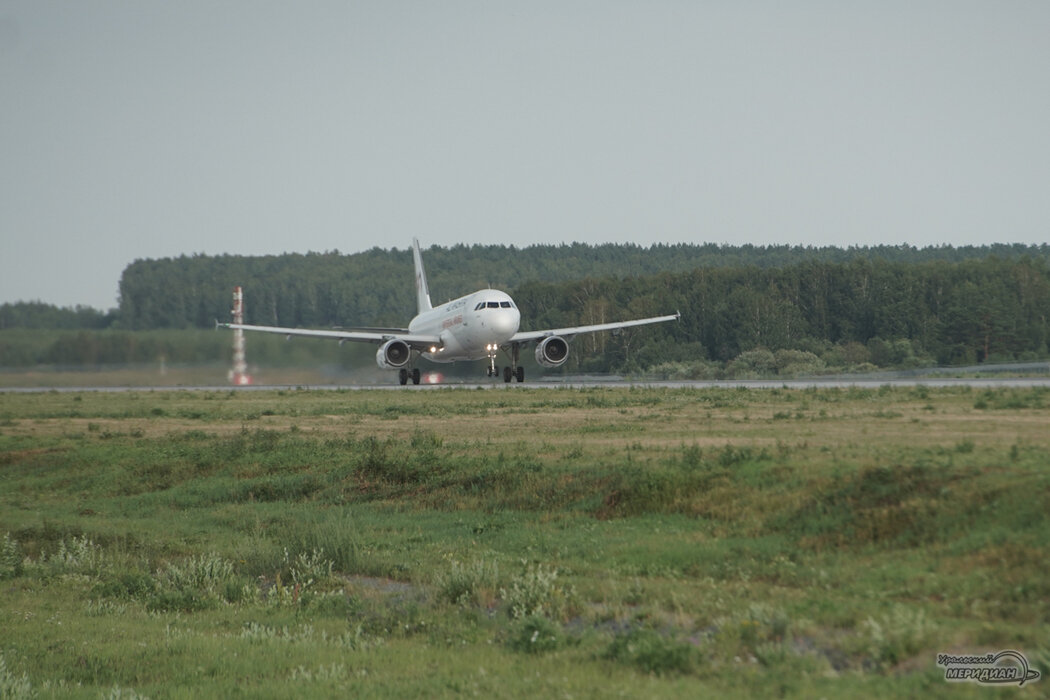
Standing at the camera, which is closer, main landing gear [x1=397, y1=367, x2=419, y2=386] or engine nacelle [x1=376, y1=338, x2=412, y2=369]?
engine nacelle [x1=376, y1=338, x2=412, y2=369]

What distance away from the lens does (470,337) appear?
58.0 m

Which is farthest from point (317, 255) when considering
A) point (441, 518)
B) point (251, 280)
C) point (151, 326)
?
point (441, 518)

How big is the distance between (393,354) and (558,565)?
47.1 m

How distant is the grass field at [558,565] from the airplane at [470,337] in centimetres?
2690

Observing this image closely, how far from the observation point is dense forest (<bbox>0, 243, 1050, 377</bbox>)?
212ft

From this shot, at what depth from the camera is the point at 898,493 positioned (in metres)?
14.6

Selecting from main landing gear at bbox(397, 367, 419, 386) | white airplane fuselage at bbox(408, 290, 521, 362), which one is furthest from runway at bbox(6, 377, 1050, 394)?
white airplane fuselage at bbox(408, 290, 521, 362)

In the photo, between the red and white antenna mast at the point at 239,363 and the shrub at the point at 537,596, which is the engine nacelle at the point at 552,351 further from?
the shrub at the point at 537,596

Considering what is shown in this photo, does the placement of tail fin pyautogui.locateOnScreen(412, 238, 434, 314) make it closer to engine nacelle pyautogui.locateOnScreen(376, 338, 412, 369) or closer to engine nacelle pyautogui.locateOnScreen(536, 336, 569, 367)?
engine nacelle pyautogui.locateOnScreen(376, 338, 412, 369)

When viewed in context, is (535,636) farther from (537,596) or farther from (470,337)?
(470,337)

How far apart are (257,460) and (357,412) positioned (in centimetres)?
1317

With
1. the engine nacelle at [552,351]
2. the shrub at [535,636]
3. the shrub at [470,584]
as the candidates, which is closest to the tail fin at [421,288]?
the engine nacelle at [552,351]

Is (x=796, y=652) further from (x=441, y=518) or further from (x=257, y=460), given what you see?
(x=257, y=460)

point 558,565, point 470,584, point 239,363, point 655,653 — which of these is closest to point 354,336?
point 239,363
